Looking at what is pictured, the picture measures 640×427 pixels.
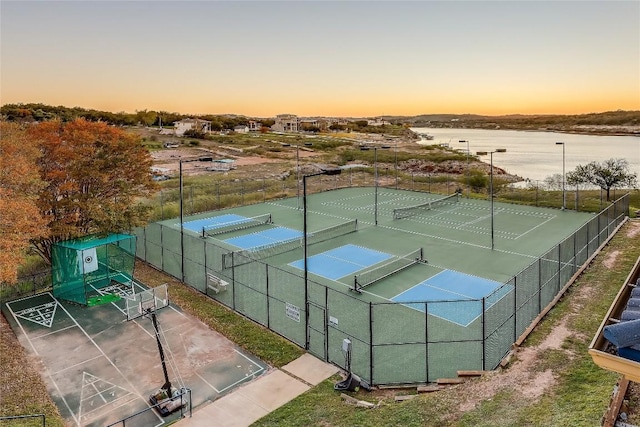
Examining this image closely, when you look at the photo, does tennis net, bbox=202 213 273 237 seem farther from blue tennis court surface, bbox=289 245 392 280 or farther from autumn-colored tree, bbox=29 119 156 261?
blue tennis court surface, bbox=289 245 392 280

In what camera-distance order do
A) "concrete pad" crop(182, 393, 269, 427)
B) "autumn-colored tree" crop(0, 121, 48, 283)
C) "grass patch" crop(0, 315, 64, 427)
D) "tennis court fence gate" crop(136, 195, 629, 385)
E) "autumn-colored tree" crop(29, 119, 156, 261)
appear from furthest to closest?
"autumn-colored tree" crop(29, 119, 156, 261), "autumn-colored tree" crop(0, 121, 48, 283), "tennis court fence gate" crop(136, 195, 629, 385), "grass patch" crop(0, 315, 64, 427), "concrete pad" crop(182, 393, 269, 427)

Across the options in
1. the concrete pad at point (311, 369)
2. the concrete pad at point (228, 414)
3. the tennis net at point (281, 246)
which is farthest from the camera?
the tennis net at point (281, 246)

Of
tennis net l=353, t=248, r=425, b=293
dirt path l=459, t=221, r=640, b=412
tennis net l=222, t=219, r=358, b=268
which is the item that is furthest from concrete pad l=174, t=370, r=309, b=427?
tennis net l=222, t=219, r=358, b=268

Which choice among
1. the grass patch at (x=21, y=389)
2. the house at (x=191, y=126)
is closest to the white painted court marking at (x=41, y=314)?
the grass patch at (x=21, y=389)

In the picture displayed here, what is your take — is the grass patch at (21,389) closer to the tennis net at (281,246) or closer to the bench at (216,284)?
the bench at (216,284)

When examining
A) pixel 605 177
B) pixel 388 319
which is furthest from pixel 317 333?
pixel 605 177

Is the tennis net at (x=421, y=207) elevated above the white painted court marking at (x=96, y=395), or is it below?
above

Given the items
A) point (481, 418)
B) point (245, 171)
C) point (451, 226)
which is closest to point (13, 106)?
point (245, 171)
